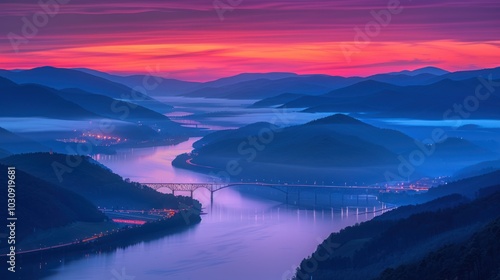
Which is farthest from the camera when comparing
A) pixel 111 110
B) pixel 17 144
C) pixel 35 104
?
pixel 111 110

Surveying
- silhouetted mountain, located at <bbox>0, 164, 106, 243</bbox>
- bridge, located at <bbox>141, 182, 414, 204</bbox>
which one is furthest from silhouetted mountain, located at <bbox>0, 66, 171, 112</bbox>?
silhouetted mountain, located at <bbox>0, 164, 106, 243</bbox>

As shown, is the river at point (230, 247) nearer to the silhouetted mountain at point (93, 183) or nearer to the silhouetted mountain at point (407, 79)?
the silhouetted mountain at point (93, 183)

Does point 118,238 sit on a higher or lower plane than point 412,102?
lower

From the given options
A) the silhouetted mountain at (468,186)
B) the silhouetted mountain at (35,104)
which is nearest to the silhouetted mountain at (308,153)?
the silhouetted mountain at (468,186)

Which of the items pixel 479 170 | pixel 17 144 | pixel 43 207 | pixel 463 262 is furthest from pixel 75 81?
pixel 463 262

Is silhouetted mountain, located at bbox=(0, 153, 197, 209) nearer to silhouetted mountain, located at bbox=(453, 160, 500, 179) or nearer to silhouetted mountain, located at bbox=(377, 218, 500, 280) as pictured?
silhouetted mountain, located at bbox=(453, 160, 500, 179)

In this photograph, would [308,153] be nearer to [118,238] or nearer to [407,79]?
[118,238]

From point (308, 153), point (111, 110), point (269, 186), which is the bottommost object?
point (269, 186)

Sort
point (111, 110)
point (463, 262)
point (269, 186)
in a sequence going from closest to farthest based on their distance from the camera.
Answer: point (463, 262) < point (269, 186) < point (111, 110)
